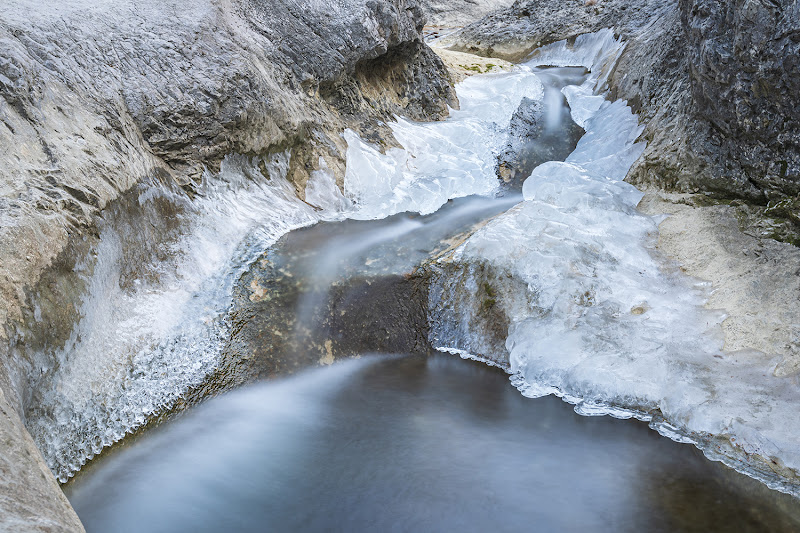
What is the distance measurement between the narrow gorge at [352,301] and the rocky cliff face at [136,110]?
2 centimetres

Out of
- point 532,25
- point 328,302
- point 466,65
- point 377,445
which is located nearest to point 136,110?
point 328,302

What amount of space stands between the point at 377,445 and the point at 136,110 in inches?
122

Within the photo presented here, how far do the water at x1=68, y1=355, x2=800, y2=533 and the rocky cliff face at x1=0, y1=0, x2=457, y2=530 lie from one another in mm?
782

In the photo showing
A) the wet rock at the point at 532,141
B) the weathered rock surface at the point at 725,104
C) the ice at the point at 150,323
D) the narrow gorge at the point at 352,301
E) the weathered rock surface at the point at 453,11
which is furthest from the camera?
the weathered rock surface at the point at 453,11

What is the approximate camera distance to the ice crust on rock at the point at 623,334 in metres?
3.03

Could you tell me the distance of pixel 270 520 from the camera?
2695 mm

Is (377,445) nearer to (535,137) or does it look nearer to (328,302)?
(328,302)

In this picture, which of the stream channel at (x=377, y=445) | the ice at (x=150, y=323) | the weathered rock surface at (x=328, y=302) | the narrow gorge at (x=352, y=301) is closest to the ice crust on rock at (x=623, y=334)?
the narrow gorge at (x=352, y=301)

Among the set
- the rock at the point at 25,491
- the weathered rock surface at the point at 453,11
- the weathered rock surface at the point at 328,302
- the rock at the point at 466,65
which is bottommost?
the weathered rock surface at the point at 328,302

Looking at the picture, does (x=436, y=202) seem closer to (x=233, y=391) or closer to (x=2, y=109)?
(x=233, y=391)

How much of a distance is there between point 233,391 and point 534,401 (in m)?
1.93

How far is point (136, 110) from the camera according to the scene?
4.32 meters

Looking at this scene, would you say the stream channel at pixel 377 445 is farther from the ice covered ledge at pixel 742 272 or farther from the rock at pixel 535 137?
the rock at pixel 535 137

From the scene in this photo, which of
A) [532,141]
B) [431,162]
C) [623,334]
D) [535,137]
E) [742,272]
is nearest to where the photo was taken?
[623,334]
